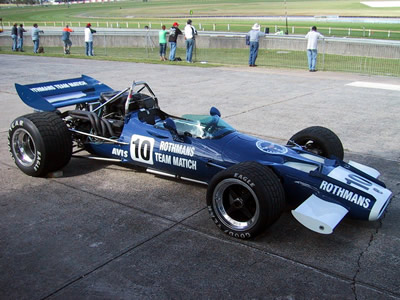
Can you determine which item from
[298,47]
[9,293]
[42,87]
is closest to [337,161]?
[9,293]

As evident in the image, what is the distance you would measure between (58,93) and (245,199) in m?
4.17

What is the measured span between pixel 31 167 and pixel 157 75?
33.7 feet

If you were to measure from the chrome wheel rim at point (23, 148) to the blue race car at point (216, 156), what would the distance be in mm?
14

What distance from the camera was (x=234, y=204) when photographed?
4.82 metres

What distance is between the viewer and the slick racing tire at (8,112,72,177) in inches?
246

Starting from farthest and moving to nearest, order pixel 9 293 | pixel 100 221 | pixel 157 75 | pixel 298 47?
1. pixel 298 47
2. pixel 157 75
3. pixel 100 221
4. pixel 9 293

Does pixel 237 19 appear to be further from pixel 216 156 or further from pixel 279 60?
pixel 216 156

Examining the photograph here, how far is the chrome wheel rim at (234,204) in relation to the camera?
479 cm

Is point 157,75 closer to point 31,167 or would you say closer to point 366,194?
point 31,167

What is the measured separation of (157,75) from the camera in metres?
16.3

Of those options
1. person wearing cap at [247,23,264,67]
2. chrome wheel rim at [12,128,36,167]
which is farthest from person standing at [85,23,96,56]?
chrome wheel rim at [12,128,36,167]

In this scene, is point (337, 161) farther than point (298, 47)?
No

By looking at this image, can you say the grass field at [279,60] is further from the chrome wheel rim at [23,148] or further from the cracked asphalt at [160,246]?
the chrome wheel rim at [23,148]

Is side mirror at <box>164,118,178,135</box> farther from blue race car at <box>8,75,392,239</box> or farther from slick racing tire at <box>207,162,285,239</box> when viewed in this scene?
slick racing tire at <box>207,162,285,239</box>
